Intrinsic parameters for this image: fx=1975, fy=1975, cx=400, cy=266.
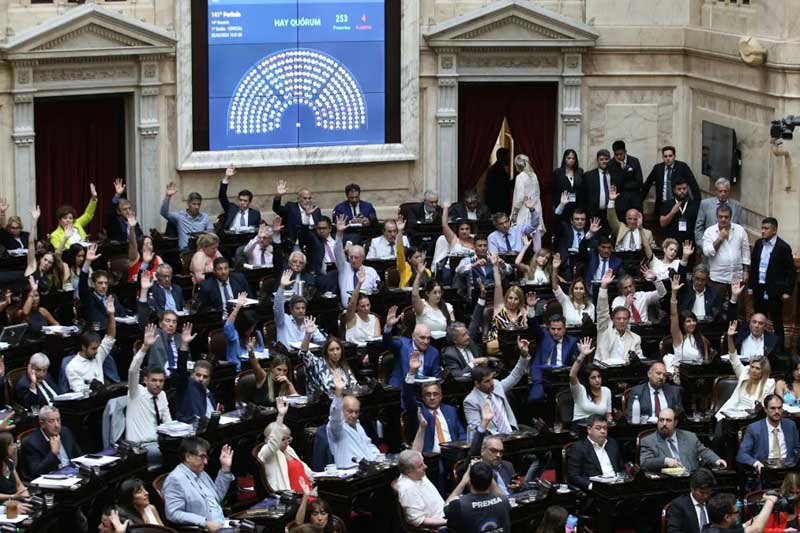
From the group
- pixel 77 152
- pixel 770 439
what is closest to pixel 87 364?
pixel 770 439

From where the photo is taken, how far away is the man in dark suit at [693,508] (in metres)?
15.5

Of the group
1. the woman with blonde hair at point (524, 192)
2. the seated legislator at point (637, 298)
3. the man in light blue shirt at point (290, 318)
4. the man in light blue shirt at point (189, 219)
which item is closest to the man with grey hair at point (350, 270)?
the man in light blue shirt at point (290, 318)

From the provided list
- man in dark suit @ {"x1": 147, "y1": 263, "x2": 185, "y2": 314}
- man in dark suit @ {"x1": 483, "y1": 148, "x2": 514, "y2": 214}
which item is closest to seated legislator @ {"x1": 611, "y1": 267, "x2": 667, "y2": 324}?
man in dark suit @ {"x1": 483, "y1": 148, "x2": 514, "y2": 214}

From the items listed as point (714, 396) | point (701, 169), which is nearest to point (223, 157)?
point (701, 169)

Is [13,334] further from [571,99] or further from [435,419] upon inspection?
[571,99]

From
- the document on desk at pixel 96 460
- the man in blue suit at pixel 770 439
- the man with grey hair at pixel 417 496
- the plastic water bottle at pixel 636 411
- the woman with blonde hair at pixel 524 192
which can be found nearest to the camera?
the man with grey hair at pixel 417 496

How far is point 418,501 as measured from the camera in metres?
15.4

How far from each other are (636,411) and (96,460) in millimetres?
5050

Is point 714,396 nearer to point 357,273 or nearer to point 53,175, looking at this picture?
point 357,273

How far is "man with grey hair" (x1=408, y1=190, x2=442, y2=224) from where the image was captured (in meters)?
23.5

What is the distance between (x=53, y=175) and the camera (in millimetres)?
23203

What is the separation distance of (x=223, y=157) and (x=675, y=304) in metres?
6.69

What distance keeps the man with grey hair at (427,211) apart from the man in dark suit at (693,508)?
8296mm

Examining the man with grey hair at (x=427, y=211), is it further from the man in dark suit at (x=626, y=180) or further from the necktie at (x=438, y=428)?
the necktie at (x=438, y=428)
